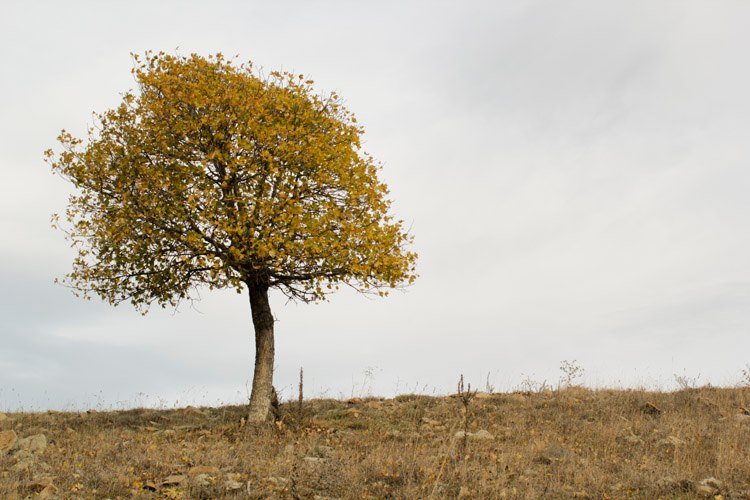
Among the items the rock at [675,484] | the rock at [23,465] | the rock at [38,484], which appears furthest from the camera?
the rock at [23,465]

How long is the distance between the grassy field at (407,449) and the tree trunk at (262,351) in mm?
848

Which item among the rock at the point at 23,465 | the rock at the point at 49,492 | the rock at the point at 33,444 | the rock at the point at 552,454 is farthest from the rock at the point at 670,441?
the rock at the point at 33,444

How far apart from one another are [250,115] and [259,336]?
6.73 meters

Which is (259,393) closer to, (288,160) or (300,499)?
(288,160)

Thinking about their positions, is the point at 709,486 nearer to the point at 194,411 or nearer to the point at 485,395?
the point at 485,395

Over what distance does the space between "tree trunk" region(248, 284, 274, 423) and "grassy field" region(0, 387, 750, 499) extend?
848mm

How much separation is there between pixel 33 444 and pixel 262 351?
6.59 meters

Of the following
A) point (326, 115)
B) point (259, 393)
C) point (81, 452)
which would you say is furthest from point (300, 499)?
point (326, 115)

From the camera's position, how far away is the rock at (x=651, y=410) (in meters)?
21.0

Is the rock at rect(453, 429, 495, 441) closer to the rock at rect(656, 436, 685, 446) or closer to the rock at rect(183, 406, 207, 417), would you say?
the rock at rect(656, 436, 685, 446)

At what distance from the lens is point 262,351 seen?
67.7 feet

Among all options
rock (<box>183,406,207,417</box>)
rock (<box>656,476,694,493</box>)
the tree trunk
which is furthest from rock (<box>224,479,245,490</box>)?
rock (<box>183,406,207,417</box>)

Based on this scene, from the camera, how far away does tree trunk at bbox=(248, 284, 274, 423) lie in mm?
20250

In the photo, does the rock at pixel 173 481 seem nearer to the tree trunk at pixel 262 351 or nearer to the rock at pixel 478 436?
the tree trunk at pixel 262 351
